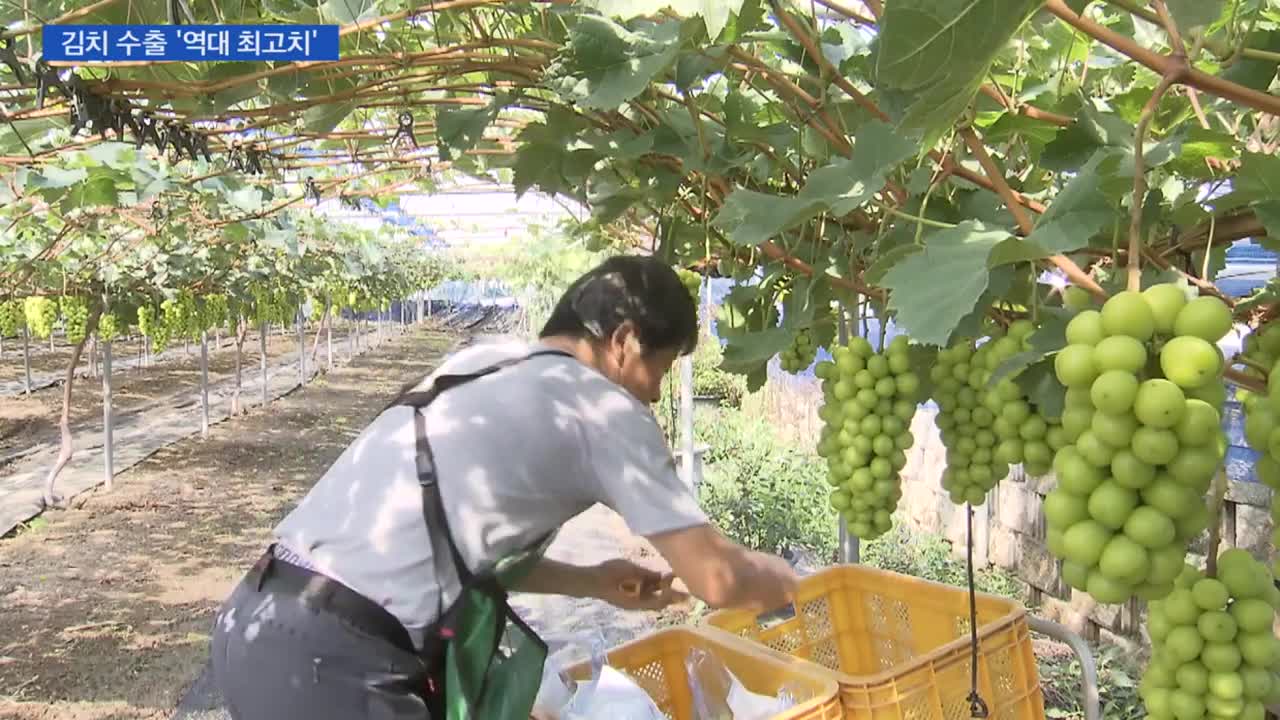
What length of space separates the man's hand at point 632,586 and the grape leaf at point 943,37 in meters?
1.42

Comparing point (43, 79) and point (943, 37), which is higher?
point (43, 79)

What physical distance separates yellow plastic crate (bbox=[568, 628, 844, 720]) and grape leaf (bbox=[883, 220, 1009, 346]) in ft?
2.92

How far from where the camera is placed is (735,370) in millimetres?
2189

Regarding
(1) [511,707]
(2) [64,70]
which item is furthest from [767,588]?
(2) [64,70]

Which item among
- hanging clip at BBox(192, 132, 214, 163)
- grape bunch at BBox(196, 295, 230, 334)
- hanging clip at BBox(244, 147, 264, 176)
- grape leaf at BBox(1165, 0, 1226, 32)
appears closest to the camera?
grape leaf at BBox(1165, 0, 1226, 32)

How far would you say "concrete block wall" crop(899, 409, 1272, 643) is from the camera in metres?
3.15

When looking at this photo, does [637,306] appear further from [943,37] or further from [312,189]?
[312,189]

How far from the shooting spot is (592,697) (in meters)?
1.83

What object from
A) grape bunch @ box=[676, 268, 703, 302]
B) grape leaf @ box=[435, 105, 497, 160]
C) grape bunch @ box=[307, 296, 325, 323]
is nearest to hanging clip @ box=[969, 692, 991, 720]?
grape bunch @ box=[676, 268, 703, 302]

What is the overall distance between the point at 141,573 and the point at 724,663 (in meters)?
5.45

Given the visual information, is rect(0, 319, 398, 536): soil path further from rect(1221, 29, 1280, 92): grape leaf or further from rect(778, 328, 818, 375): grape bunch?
rect(1221, 29, 1280, 92): grape leaf

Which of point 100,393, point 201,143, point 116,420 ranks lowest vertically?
point 116,420

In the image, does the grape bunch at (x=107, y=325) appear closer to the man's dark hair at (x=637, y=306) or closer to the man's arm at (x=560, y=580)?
the man's arm at (x=560, y=580)
